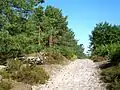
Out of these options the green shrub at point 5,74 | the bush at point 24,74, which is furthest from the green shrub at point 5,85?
the green shrub at point 5,74

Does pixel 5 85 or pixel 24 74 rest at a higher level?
pixel 24 74

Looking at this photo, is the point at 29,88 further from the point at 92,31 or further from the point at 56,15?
the point at 92,31

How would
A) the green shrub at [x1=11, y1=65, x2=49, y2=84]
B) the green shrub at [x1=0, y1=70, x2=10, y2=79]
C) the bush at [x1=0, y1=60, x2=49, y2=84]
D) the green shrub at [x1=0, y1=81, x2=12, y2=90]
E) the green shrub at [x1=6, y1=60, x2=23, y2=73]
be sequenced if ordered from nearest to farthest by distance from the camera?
the green shrub at [x1=0, y1=81, x2=12, y2=90] < the green shrub at [x1=11, y1=65, x2=49, y2=84] < the bush at [x1=0, y1=60, x2=49, y2=84] < the green shrub at [x1=0, y1=70, x2=10, y2=79] < the green shrub at [x1=6, y1=60, x2=23, y2=73]

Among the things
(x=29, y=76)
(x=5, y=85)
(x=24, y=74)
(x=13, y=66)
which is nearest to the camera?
(x=5, y=85)

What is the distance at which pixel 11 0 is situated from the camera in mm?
22453

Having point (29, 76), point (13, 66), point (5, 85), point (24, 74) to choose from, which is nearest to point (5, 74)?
point (24, 74)

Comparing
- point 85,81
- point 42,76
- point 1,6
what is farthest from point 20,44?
point 85,81

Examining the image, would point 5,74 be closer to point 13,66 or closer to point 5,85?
point 13,66

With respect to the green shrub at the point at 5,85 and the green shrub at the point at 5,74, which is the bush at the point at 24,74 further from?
the green shrub at the point at 5,85

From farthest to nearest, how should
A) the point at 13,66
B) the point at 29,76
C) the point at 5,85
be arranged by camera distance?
the point at 13,66, the point at 29,76, the point at 5,85

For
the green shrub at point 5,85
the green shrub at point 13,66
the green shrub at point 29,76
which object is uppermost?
the green shrub at point 13,66

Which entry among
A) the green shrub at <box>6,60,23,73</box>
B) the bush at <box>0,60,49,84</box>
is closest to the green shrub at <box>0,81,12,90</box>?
the bush at <box>0,60,49,84</box>

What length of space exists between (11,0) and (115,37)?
47200 mm

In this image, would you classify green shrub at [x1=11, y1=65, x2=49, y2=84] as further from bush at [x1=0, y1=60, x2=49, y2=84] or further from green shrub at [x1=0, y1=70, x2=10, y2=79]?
green shrub at [x1=0, y1=70, x2=10, y2=79]
